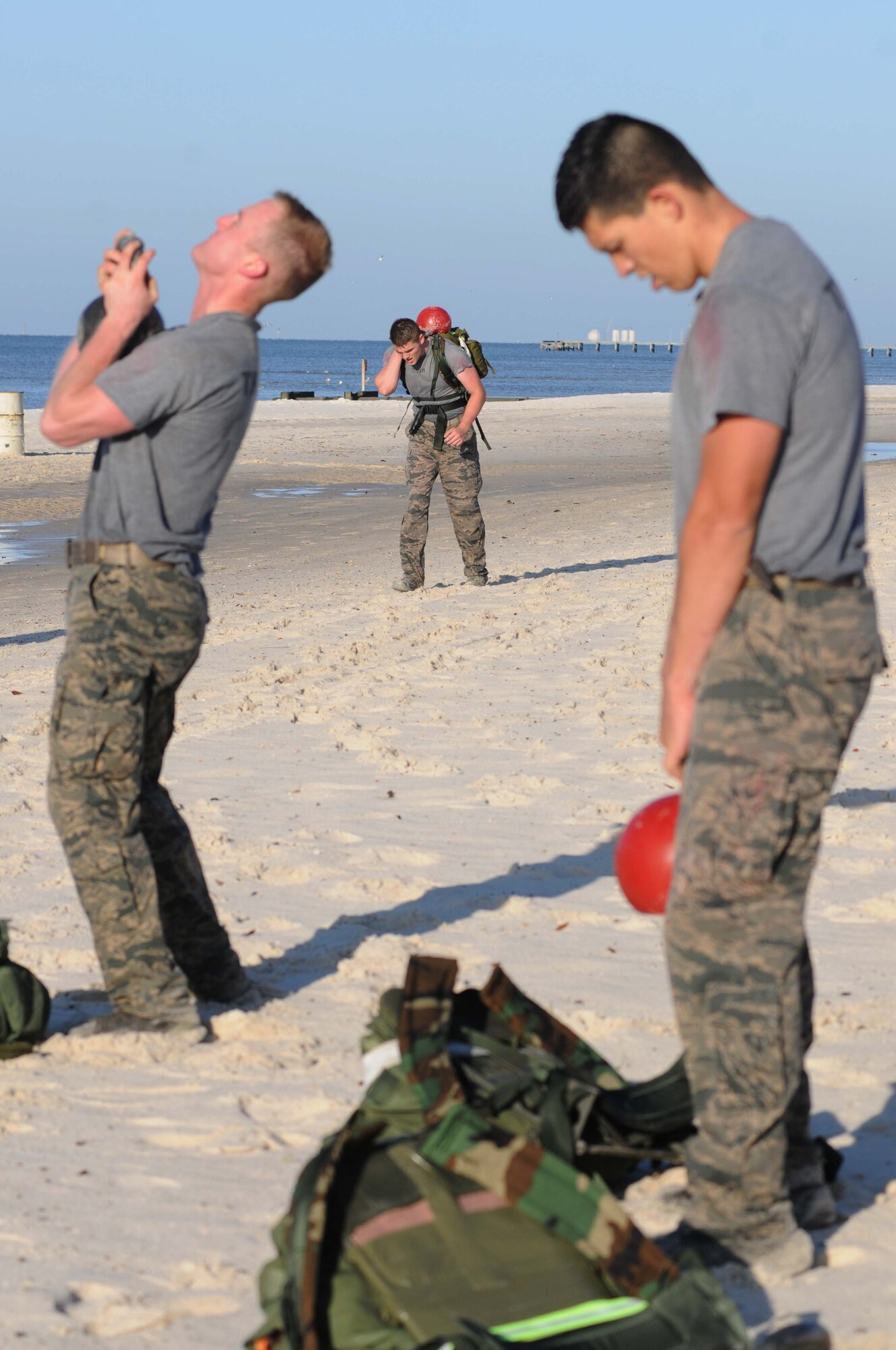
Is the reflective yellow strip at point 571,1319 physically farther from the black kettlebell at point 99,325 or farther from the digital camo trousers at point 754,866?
the black kettlebell at point 99,325

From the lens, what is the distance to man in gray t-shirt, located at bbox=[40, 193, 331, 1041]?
154 inches

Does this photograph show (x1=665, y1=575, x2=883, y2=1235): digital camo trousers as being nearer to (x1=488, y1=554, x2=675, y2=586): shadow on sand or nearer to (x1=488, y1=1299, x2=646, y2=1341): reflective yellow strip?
(x1=488, y1=1299, x2=646, y2=1341): reflective yellow strip

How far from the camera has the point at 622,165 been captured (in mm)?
2799

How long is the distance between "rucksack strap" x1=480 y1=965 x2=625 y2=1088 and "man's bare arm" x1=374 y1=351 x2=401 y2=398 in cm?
847

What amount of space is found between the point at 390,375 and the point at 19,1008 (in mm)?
8146

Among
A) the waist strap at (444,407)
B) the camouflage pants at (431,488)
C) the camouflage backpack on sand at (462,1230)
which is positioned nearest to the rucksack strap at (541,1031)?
the camouflage backpack on sand at (462,1230)

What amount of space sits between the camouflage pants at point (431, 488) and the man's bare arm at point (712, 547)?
9168mm

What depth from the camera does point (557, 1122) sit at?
2.92 m

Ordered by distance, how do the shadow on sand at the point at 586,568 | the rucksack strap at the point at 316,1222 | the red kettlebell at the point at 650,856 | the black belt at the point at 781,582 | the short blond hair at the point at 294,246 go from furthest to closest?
the shadow on sand at the point at 586,568
the short blond hair at the point at 294,246
the red kettlebell at the point at 650,856
the black belt at the point at 781,582
the rucksack strap at the point at 316,1222

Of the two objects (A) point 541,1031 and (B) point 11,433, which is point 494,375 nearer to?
(B) point 11,433

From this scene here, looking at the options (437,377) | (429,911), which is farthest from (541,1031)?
(437,377)

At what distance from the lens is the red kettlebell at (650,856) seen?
331 centimetres

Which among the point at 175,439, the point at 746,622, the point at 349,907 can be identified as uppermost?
the point at 175,439

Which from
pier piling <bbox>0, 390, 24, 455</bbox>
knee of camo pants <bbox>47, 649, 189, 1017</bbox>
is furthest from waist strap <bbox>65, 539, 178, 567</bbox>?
pier piling <bbox>0, 390, 24, 455</bbox>
